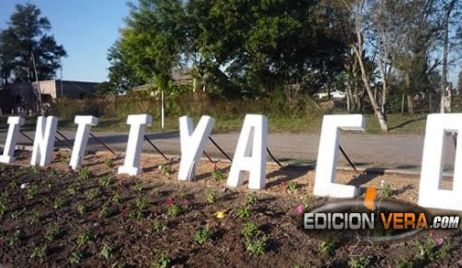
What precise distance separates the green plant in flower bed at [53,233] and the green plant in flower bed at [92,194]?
1123mm

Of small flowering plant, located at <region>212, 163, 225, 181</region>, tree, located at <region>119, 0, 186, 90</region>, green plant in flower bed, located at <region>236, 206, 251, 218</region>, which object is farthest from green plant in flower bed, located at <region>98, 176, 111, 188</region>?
tree, located at <region>119, 0, 186, 90</region>

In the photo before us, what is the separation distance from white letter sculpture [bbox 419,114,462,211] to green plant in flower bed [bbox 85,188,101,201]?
4.17 m

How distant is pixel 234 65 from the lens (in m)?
30.2

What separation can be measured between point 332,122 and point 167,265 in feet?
9.23

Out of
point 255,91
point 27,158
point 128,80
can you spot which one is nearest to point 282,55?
point 255,91

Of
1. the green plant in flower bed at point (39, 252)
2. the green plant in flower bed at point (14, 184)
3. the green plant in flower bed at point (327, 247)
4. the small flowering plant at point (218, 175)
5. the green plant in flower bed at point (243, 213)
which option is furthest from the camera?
the green plant in flower bed at point (14, 184)

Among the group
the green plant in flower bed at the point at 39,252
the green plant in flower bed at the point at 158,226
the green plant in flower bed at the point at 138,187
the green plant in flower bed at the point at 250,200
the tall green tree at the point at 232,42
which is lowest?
the green plant in flower bed at the point at 39,252

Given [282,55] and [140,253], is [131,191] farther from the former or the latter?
[282,55]

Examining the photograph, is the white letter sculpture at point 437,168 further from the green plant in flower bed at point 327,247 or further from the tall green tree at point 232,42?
the tall green tree at point 232,42

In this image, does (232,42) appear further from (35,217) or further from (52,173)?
(35,217)

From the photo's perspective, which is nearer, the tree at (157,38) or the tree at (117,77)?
the tree at (157,38)

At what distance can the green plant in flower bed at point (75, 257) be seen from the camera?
5574 mm

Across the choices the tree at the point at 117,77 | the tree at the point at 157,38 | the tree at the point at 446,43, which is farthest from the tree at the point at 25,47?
the tree at the point at 446,43

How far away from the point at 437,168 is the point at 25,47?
232ft
